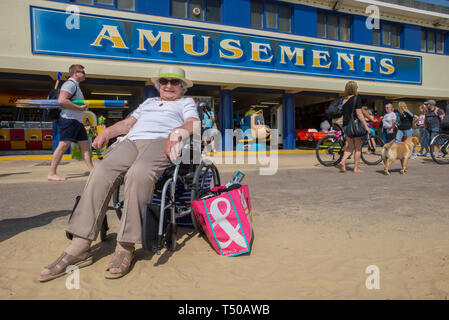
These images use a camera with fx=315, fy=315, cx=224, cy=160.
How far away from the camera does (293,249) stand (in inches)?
98.6

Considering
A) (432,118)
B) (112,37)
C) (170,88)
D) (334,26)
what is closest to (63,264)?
(170,88)

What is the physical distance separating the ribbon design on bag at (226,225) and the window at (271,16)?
12.6m

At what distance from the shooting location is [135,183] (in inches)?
86.6

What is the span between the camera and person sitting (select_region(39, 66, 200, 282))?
6.99ft

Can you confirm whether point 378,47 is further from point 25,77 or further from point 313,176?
point 25,77

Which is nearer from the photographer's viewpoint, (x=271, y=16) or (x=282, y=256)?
(x=282, y=256)

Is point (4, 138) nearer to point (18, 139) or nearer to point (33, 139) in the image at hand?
point (18, 139)

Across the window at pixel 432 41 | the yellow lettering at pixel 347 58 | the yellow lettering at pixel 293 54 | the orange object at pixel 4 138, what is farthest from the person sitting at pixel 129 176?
the window at pixel 432 41

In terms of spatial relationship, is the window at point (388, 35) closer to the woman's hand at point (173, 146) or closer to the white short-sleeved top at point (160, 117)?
the white short-sleeved top at point (160, 117)

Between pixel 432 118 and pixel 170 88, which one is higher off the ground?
pixel 432 118

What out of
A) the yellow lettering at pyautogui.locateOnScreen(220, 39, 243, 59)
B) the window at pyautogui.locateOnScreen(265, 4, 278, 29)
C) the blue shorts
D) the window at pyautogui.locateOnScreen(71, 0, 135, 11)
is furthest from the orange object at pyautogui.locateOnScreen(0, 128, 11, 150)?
the window at pyautogui.locateOnScreen(265, 4, 278, 29)

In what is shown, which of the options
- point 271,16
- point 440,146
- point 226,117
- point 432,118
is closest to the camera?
point 440,146

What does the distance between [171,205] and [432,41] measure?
810 inches

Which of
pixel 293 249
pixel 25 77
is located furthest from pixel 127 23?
pixel 293 249
